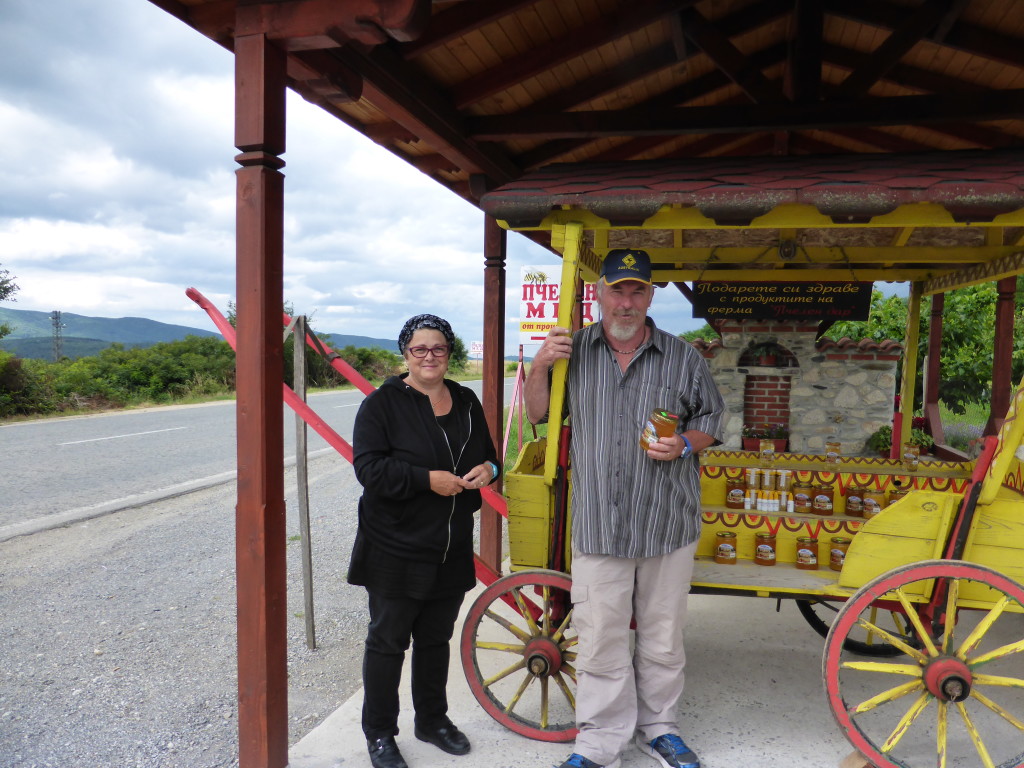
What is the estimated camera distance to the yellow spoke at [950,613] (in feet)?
8.50

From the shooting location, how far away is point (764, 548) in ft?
10.8

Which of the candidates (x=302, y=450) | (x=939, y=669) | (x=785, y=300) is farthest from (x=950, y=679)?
(x=785, y=300)

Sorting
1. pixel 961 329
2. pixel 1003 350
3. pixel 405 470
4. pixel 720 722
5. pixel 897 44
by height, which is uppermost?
pixel 897 44

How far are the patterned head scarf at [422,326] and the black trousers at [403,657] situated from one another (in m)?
0.94

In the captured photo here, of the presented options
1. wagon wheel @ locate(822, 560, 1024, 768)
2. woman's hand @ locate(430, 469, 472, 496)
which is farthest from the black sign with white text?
woman's hand @ locate(430, 469, 472, 496)

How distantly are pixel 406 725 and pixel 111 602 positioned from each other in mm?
3019

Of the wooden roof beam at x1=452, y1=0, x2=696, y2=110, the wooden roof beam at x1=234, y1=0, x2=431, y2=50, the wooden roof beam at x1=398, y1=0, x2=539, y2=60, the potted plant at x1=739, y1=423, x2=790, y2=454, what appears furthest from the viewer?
the potted plant at x1=739, y1=423, x2=790, y2=454

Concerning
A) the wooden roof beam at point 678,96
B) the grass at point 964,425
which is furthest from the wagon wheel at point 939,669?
the grass at point 964,425

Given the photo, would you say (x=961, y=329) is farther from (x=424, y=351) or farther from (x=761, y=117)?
(x=424, y=351)

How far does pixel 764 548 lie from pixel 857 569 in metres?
0.53

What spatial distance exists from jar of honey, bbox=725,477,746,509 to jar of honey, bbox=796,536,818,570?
570mm

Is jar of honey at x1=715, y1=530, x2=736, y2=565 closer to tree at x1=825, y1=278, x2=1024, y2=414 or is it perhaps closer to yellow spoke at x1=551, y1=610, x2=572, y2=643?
yellow spoke at x1=551, y1=610, x2=572, y2=643

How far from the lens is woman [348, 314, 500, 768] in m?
2.50

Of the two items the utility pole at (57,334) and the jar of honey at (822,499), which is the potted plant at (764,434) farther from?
the utility pole at (57,334)
